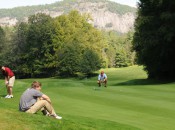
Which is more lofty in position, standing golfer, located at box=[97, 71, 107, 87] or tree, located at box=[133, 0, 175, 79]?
tree, located at box=[133, 0, 175, 79]

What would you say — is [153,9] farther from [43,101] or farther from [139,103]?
[43,101]

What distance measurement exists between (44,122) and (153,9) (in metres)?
34.5

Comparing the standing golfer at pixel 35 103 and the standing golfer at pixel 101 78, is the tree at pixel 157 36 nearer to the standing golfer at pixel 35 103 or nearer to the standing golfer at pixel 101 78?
the standing golfer at pixel 101 78

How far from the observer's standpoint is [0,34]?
366ft

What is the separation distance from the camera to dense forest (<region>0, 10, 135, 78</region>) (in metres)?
83.8

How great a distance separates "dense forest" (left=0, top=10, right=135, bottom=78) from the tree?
35.5 metres

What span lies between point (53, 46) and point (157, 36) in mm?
50870

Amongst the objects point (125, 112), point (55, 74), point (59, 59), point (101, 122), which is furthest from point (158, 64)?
point (55, 74)

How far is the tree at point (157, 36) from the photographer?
132 ft

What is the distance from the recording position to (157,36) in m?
41.2

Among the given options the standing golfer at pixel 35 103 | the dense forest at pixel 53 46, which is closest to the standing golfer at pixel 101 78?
the standing golfer at pixel 35 103

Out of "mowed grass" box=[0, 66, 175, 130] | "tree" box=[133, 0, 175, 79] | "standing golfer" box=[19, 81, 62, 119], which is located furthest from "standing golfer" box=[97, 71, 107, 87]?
"standing golfer" box=[19, 81, 62, 119]

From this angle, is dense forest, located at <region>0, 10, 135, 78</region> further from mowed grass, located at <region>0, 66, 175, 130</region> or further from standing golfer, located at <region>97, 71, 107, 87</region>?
mowed grass, located at <region>0, 66, 175, 130</region>

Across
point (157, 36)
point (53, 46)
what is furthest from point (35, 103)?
point (53, 46)
